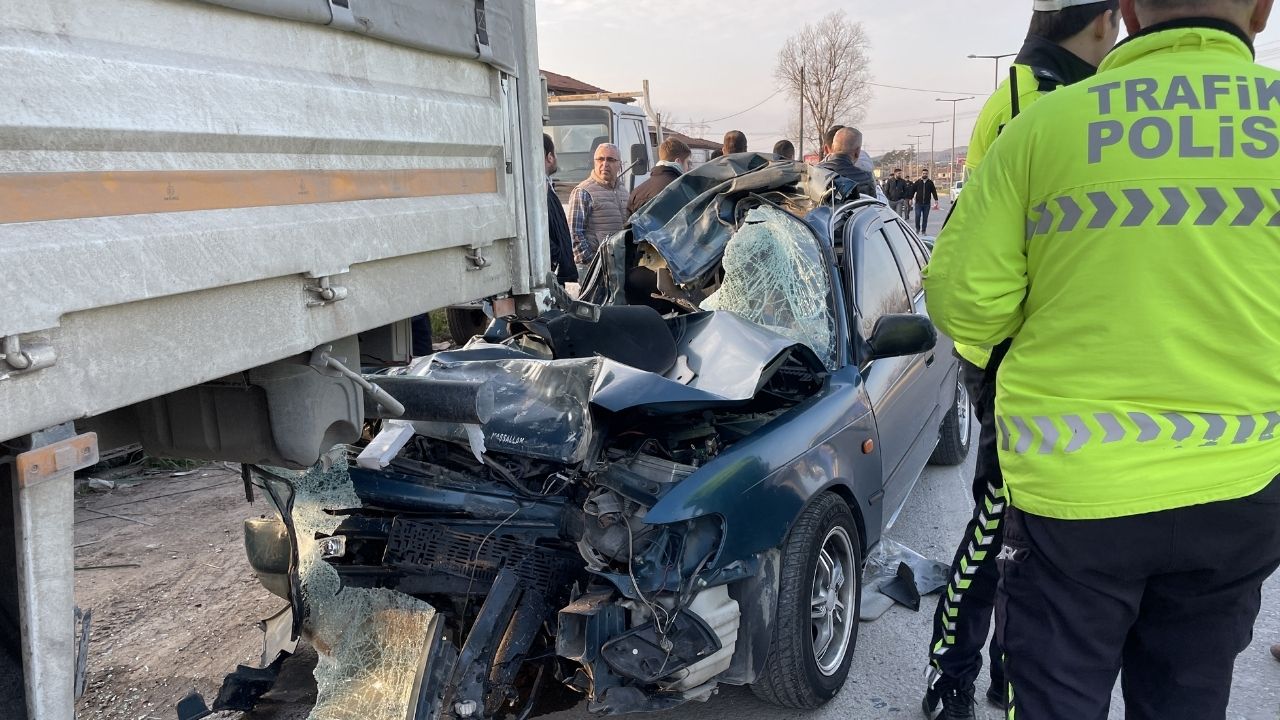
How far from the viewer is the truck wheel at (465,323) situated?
142 inches

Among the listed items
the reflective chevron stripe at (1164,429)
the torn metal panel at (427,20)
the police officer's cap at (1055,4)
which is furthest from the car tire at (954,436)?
the torn metal panel at (427,20)

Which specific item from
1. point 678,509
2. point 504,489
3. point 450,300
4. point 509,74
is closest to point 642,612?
point 678,509

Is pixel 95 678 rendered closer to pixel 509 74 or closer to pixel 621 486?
pixel 621 486

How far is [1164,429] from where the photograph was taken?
5.49ft

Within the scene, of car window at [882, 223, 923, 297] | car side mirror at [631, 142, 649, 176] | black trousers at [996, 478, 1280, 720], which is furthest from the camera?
car side mirror at [631, 142, 649, 176]

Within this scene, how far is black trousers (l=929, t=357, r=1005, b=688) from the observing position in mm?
2607

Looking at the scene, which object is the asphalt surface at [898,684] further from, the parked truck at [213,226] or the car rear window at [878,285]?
the parked truck at [213,226]

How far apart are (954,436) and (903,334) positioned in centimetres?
244

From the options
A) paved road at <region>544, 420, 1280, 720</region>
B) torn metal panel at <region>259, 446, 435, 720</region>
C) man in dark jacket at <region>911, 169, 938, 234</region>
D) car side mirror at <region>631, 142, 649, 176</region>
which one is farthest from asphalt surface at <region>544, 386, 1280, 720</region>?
man in dark jacket at <region>911, 169, 938, 234</region>

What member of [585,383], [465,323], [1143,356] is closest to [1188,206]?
[1143,356]

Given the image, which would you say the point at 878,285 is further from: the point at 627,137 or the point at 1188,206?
the point at 627,137

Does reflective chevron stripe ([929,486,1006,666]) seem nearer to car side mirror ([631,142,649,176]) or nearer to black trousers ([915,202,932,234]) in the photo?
car side mirror ([631,142,649,176])

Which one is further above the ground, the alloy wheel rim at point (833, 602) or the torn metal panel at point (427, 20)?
the torn metal panel at point (427, 20)

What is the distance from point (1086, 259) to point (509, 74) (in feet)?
5.78
